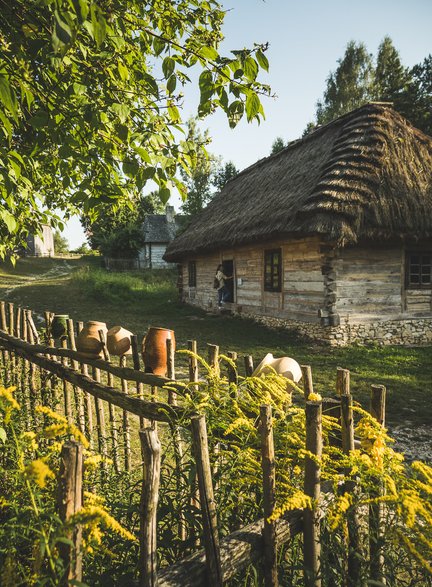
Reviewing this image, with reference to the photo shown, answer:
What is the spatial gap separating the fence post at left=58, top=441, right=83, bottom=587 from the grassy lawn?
4372mm

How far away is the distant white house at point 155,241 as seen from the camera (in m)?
33.7

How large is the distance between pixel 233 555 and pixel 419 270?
32.5ft

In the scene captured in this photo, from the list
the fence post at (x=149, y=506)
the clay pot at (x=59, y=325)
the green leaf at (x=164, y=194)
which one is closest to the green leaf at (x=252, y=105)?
the green leaf at (x=164, y=194)

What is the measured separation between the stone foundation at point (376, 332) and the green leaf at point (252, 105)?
7.31m

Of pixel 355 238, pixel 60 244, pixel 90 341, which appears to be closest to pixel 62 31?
pixel 90 341

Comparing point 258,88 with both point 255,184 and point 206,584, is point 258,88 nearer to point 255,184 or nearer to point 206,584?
point 206,584

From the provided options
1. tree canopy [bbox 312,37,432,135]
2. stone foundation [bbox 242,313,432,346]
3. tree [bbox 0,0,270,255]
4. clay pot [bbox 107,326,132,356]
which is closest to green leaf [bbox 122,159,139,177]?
tree [bbox 0,0,270,255]

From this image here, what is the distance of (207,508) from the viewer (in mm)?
1222

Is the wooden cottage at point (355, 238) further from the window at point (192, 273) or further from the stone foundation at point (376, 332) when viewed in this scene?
the window at point (192, 273)

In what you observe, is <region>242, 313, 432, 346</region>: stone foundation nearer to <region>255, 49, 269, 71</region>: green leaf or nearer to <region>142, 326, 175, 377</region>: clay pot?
<region>142, 326, 175, 377</region>: clay pot

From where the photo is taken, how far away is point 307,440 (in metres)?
1.37

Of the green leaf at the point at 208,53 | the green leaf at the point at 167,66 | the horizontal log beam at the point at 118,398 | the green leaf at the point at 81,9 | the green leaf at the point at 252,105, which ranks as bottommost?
the horizontal log beam at the point at 118,398

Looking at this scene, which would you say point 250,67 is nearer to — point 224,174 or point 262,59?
point 262,59

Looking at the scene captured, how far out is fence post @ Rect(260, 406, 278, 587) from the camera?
1.31 metres
